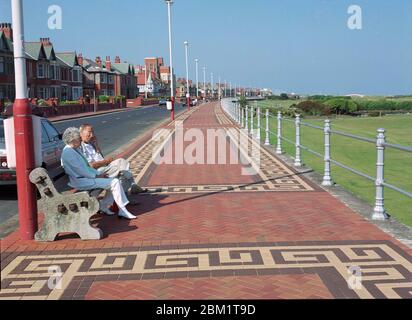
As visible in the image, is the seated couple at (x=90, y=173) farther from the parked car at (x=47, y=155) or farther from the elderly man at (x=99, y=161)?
the parked car at (x=47, y=155)

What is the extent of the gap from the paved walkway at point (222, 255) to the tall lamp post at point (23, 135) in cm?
32

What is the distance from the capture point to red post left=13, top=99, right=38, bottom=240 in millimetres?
5930

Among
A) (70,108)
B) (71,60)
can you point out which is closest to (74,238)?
(70,108)

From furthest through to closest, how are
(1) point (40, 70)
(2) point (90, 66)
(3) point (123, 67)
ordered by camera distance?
(3) point (123, 67)
(2) point (90, 66)
(1) point (40, 70)

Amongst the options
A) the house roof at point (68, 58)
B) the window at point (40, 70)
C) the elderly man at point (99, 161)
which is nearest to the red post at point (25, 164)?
the elderly man at point (99, 161)

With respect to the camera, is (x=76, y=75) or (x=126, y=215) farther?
(x=76, y=75)

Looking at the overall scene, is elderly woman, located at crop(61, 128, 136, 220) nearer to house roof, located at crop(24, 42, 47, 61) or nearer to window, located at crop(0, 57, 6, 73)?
window, located at crop(0, 57, 6, 73)

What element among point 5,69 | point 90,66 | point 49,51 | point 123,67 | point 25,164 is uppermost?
point 123,67

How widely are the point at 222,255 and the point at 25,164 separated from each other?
2.54 m

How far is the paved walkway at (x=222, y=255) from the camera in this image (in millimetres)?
4637

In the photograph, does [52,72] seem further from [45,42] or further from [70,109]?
[70,109]

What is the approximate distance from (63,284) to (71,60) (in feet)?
275

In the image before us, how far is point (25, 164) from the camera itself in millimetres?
6062

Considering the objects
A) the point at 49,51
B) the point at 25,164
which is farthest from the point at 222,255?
the point at 49,51
